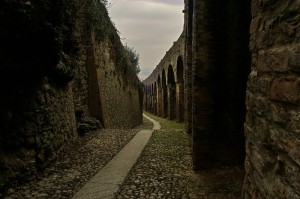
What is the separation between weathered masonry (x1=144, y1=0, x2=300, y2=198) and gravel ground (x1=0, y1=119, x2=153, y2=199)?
1910mm

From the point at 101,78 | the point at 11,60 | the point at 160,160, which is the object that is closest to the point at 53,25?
the point at 11,60

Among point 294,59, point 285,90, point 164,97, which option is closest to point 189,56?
point 285,90

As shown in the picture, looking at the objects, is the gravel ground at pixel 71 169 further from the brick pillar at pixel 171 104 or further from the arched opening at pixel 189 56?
the brick pillar at pixel 171 104

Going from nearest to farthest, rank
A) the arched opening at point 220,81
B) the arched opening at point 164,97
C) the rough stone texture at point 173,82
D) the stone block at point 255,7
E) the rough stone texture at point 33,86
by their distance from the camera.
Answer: the stone block at point 255,7 → the rough stone texture at point 33,86 → the arched opening at point 220,81 → the rough stone texture at point 173,82 → the arched opening at point 164,97

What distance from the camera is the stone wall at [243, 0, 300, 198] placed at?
75.8 inches

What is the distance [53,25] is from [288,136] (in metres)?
3.81

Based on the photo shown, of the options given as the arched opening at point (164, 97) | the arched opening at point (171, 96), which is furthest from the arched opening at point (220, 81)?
the arched opening at point (164, 97)

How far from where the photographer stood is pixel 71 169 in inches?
217

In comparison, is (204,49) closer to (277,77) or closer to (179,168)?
(179,168)

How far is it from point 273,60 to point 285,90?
0.95ft

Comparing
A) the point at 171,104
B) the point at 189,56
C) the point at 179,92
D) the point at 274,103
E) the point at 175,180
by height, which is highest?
the point at 189,56

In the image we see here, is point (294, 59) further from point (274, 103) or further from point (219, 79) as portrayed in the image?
point (219, 79)

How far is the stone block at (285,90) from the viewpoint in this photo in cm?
191

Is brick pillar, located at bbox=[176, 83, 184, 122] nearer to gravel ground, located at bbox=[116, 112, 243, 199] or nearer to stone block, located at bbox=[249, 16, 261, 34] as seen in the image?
gravel ground, located at bbox=[116, 112, 243, 199]
